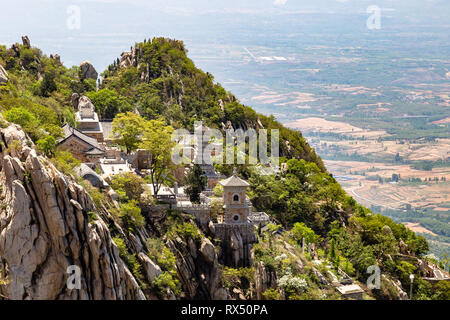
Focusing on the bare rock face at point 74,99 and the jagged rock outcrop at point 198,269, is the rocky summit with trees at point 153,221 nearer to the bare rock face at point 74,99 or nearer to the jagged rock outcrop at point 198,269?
the jagged rock outcrop at point 198,269

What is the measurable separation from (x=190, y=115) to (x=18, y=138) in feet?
183

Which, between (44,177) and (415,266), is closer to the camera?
(44,177)

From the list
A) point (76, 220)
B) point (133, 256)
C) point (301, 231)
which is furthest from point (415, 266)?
point (76, 220)

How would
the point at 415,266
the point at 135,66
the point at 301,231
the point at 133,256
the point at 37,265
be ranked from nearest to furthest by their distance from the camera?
the point at 37,265 → the point at 133,256 → the point at 301,231 → the point at 415,266 → the point at 135,66

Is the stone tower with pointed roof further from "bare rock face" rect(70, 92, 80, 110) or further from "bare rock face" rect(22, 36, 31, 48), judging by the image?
"bare rock face" rect(22, 36, 31, 48)

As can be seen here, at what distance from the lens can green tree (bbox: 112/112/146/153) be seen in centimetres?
6631

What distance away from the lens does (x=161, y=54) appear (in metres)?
114

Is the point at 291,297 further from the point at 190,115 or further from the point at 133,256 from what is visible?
the point at 190,115

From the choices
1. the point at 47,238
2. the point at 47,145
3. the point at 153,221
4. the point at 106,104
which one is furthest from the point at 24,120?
the point at 106,104

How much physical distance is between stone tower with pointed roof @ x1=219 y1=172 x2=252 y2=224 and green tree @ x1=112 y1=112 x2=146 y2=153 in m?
13.3

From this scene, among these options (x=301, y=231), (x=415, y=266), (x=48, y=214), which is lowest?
(x=415, y=266)

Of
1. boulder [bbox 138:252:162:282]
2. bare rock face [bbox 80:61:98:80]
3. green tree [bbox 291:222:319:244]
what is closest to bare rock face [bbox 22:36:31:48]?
bare rock face [bbox 80:61:98:80]

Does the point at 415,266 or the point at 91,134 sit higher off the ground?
the point at 91,134

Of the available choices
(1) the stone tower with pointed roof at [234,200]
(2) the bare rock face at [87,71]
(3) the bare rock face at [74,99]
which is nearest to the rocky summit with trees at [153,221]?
(2) the bare rock face at [87,71]
